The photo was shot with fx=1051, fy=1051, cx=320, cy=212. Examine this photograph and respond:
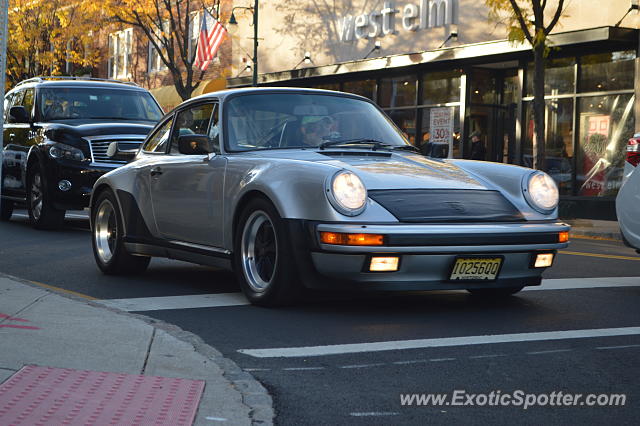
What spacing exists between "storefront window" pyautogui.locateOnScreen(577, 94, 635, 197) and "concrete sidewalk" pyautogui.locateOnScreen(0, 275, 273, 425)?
53.6 ft

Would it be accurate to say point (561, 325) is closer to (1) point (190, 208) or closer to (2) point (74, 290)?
(1) point (190, 208)

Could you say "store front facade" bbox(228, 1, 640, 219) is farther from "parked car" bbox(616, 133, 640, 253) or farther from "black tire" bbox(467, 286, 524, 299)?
"black tire" bbox(467, 286, 524, 299)

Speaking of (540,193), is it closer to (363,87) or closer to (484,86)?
(484,86)

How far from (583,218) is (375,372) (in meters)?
17.5

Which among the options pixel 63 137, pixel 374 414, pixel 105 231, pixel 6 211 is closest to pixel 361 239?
pixel 374 414

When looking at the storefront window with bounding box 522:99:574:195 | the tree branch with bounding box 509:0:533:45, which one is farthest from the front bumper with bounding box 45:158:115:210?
the storefront window with bounding box 522:99:574:195

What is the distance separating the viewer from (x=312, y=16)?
31234 mm

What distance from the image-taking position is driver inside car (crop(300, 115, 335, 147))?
7652mm

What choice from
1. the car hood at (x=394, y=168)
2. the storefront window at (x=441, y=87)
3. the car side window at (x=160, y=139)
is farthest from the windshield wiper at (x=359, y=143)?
the storefront window at (x=441, y=87)

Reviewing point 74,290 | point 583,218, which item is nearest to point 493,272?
point 74,290

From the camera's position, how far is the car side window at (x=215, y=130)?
25.7 ft

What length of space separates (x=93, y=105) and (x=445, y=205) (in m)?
9.51

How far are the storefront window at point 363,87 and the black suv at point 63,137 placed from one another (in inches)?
553

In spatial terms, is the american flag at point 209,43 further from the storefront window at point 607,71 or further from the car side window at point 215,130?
the car side window at point 215,130
